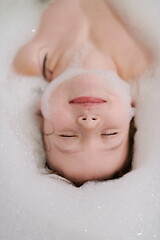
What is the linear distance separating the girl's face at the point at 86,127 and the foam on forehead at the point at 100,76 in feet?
0.04

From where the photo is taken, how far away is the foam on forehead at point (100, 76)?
1.28m

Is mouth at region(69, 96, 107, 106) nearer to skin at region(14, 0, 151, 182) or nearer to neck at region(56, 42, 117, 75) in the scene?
skin at region(14, 0, 151, 182)

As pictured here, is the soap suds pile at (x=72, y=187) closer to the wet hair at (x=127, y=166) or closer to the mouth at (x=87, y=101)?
the wet hair at (x=127, y=166)

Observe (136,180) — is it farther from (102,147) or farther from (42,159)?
(42,159)

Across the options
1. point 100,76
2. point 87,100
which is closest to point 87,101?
point 87,100

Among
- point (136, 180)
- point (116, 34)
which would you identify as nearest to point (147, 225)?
point (136, 180)

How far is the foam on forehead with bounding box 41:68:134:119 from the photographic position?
1.28m

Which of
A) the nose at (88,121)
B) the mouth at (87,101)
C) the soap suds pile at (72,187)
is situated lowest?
the soap suds pile at (72,187)

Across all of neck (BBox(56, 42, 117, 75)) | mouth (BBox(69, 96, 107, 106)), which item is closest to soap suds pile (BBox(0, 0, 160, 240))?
neck (BBox(56, 42, 117, 75))

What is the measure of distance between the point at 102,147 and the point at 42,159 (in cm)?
21

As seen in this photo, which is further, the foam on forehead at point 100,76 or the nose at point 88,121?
the foam on forehead at point 100,76

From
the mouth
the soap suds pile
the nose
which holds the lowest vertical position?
the soap suds pile

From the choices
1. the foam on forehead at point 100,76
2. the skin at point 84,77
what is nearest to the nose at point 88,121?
the skin at point 84,77

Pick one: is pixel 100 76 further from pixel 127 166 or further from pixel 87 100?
pixel 127 166
